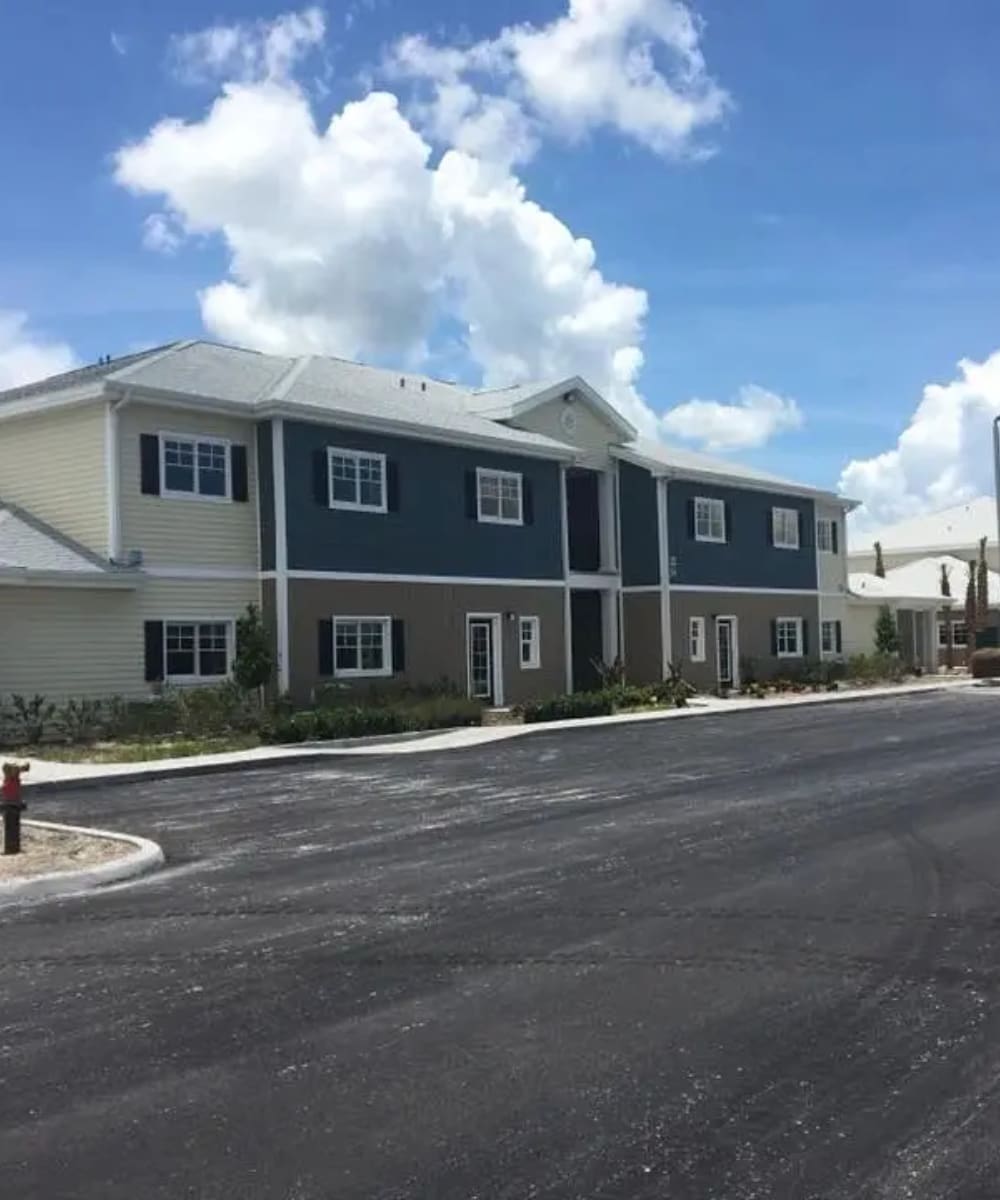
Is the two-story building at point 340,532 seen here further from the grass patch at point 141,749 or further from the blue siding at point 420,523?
the grass patch at point 141,749

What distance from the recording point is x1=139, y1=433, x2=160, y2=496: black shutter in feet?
79.5

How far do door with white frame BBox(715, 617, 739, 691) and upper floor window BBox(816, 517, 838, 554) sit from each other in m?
6.08

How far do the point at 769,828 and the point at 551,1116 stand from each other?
24.3ft

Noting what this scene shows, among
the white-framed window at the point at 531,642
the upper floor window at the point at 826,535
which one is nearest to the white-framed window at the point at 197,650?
the white-framed window at the point at 531,642

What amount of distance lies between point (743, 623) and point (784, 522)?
4.04 metres

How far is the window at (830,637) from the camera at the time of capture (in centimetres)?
4328

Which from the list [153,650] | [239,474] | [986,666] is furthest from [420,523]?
[986,666]

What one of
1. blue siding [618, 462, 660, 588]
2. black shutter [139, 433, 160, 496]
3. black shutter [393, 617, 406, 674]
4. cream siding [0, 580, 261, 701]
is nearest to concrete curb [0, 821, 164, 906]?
cream siding [0, 580, 261, 701]

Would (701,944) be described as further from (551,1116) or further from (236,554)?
(236,554)

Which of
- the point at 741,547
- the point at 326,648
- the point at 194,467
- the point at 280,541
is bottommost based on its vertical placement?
the point at 326,648

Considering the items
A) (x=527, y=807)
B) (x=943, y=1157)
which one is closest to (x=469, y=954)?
(x=943, y=1157)

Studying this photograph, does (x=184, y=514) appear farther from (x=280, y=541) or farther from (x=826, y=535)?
(x=826, y=535)

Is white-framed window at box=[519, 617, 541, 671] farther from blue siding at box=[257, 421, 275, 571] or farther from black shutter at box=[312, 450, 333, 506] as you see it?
blue siding at box=[257, 421, 275, 571]

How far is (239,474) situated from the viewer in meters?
25.9
